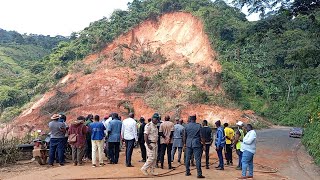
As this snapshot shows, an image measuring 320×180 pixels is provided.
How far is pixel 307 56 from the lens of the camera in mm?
15203

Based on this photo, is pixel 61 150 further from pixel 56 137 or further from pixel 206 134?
pixel 206 134

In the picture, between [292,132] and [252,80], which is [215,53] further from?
[292,132]

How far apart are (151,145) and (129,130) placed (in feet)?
4.19

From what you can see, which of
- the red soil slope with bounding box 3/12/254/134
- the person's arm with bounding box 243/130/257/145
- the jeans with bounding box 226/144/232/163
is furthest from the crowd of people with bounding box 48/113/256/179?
the red soil slope with bounding box 3/12/254/134

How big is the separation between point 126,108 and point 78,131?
23786 mm

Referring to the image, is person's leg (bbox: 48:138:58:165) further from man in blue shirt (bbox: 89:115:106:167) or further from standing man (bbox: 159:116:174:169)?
standing man (bbox: 159:116:174:169)

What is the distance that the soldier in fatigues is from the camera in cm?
942

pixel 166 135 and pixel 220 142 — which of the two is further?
pixel 220 142

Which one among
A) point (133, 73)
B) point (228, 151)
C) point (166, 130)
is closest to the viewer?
point (166, 130)

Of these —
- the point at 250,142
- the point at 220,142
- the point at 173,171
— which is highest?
the point at 250,142

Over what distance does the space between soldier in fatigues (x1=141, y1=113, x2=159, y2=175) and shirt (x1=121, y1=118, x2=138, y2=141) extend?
3.38 ft

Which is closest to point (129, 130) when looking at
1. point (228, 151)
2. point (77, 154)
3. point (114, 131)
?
point (114, 131)

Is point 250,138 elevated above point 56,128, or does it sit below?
below

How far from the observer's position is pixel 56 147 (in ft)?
35.4
